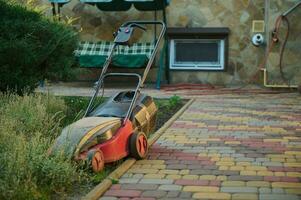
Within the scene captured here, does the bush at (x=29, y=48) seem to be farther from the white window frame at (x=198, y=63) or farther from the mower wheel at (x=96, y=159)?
the white window frame at (x=198, y=63)

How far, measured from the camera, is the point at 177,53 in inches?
564

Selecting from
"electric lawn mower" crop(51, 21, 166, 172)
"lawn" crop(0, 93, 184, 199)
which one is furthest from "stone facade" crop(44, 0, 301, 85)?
"lawn" crop(0, 93, 184, 199)

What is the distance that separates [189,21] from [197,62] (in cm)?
103

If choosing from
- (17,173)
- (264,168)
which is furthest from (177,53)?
(17,173)

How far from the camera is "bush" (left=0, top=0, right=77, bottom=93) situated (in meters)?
7.97

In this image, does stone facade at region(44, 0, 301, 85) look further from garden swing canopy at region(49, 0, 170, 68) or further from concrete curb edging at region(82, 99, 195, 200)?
concrete curb edging at region(82, 99, 195, 200)

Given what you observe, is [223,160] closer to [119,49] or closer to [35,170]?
[35,170]

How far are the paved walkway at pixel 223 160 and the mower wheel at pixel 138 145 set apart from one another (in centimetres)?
10

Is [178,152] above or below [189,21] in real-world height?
below

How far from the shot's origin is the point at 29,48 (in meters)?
7.96

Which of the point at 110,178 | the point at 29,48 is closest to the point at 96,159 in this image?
the point at 110,178

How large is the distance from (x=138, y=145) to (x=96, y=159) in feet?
2.33

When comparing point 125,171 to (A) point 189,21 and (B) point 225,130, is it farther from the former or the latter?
(A) point 189,21

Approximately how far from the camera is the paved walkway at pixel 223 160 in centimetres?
472
